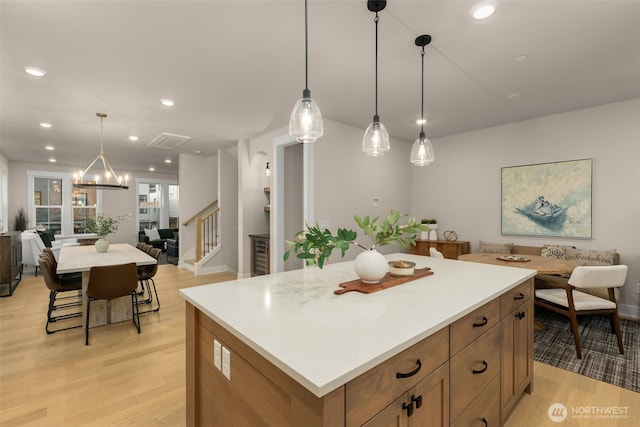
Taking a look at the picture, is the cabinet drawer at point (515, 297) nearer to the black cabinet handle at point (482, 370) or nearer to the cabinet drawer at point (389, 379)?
the black cabinet handle at point (482, 370)

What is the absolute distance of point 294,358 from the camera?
33.5 inches

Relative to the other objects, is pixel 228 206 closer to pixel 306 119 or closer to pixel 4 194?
pixel 306 119

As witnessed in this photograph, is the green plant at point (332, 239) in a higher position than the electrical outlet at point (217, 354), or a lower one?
higher

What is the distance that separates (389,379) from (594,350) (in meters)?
2.99

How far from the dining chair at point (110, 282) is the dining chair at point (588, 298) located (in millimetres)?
4120

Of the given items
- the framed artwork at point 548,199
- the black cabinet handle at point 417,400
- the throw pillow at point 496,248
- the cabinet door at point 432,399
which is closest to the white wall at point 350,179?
the throw pillow at point 496,248

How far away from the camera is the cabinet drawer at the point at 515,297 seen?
5.50 feet

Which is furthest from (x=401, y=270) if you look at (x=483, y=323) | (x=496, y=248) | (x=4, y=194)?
(x=4, y=194)

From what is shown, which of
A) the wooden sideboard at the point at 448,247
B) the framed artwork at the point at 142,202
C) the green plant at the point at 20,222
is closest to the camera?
the wooden sideboard at the point at 448,247

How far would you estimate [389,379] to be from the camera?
0.96 m

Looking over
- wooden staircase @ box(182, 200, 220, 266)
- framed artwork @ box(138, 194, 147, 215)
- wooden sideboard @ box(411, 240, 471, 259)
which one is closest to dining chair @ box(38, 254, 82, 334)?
wooden staircase @ box(182, 200, 220, 266)

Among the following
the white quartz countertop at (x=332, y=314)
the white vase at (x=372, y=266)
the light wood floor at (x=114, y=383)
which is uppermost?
the white vase at (x=372, y=266)

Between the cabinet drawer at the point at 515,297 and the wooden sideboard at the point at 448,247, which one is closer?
the cabinet drawer at the point at 515,297

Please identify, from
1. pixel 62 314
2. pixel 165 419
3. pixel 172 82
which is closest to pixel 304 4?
pixel 172 82
